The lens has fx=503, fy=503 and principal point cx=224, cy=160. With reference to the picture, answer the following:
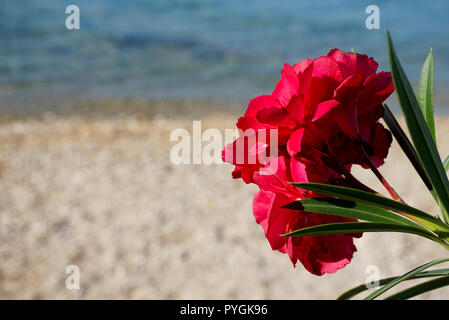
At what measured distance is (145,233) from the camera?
2.64 m

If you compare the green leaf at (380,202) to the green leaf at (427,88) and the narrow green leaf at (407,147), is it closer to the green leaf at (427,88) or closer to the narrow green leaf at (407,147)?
the narrow green leaf at (407,147)

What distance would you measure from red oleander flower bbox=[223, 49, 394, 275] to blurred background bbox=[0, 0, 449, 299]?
177cm

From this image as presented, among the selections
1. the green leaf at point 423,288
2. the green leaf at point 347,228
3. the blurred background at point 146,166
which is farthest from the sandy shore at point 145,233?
the green leaf at point 347,228

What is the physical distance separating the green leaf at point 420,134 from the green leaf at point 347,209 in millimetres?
48

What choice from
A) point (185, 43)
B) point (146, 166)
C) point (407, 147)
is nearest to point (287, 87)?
point (407, 147)

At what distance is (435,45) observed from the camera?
7.08 m

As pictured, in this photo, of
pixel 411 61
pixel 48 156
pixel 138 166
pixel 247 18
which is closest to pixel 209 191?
pixel 138 166

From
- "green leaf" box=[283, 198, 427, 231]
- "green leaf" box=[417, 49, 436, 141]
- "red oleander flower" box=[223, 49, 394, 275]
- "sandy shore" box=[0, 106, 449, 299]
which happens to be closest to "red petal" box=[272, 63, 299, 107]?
"red oleander flower" box=[223, 49, 394, 275]

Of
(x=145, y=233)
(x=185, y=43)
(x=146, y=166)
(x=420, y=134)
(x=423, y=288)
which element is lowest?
(x=423, y=288)

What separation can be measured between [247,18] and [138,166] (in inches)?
237

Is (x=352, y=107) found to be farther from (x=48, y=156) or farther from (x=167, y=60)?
(x=167, y=60)

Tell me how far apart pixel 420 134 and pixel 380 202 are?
7 centimetres

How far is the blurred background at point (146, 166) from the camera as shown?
237 centimetres

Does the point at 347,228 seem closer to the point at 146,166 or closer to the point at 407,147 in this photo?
the point at 407,147
